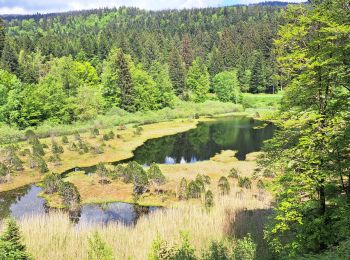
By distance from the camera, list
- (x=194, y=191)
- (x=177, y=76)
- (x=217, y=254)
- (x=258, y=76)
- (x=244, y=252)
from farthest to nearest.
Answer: (x=258, y=76)
(x=177, y=76)
(x=194, y=191)
(x=217, y=254)
(x=244, y=252)

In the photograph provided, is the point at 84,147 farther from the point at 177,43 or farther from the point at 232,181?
the point at 177,43

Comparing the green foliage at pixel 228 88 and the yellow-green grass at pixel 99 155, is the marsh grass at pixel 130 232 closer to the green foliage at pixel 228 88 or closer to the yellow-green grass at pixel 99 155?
the yellow-green grass at pixel 99 155

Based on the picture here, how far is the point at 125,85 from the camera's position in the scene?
3216 inches

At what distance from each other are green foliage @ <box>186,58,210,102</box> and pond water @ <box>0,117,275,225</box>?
65.2 feet

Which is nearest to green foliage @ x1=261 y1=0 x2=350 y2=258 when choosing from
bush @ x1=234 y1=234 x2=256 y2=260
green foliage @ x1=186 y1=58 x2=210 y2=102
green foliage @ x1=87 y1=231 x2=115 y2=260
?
bush @ x1=234 y1=234 x2=256 y2=260

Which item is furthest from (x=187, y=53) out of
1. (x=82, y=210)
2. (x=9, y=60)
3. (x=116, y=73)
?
(x=82, y=210)

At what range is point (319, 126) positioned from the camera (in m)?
12.9

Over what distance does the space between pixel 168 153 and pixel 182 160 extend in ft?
14.1

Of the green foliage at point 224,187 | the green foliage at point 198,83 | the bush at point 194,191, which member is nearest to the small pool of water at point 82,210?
the bush at point 194,191

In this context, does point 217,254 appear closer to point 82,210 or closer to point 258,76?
point 82,210

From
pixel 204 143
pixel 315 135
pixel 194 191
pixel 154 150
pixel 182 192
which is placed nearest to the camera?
pixel 315 135

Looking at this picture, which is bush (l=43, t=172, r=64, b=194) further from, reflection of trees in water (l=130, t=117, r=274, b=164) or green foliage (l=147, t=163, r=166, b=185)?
reflection of trees in water (l=130, t=117, r=274, b=164)

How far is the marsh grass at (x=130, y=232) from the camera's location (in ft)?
49.0

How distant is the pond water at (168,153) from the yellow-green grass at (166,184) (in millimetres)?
1306
